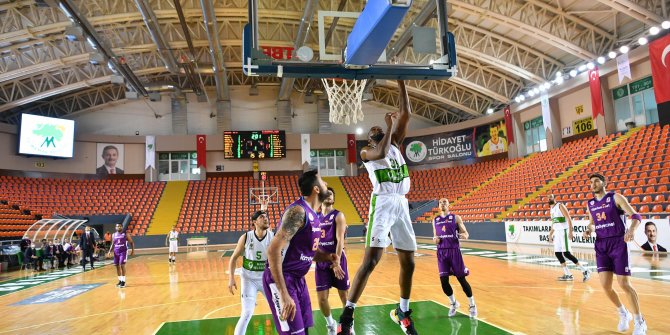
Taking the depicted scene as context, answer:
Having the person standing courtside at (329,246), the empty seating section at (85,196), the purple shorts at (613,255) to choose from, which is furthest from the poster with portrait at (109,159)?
the purple shorts at (613,255)

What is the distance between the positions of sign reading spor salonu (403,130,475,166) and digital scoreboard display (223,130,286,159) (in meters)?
9.90

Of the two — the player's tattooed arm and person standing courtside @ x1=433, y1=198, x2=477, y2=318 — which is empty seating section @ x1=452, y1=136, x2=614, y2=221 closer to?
person standing courtside @ x1=433, y1=198, x2=477, y2=318

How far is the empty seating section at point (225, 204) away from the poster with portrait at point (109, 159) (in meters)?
5.24

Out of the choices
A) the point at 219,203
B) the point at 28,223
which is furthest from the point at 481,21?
the point at 28,223

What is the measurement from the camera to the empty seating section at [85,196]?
24.8 metres

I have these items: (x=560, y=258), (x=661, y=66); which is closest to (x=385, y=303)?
(x=560, y=258)

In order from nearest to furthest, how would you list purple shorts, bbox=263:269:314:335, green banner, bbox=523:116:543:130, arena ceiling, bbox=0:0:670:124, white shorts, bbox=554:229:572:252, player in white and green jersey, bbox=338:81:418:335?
1. purple shorts, bbox=263:269:314:335
2. player in white and green jersey, bbox=338:81:418:335
3. white shorts, bbox=554:229:572:252
4. arena ceiling, bbox=0:0:670:124
5. green banner, bbox=523:116:543:130

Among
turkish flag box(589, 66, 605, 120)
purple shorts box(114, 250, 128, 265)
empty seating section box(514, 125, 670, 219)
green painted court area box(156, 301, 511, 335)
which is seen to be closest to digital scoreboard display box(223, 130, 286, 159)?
empty seating section box(514, 125, 670, 219)

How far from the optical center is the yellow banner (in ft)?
75.3

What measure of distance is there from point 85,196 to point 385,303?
26308mm

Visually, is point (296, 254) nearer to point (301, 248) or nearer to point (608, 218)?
point (301, 248)

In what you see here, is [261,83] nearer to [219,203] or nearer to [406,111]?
[219,203]

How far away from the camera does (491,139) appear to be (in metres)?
29.2

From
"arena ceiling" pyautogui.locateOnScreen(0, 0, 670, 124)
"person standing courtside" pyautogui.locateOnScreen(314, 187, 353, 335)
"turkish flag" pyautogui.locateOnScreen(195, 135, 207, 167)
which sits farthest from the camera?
"turkish flag" pyautogui.locateOnScreen(195, 135, 207, 167)
